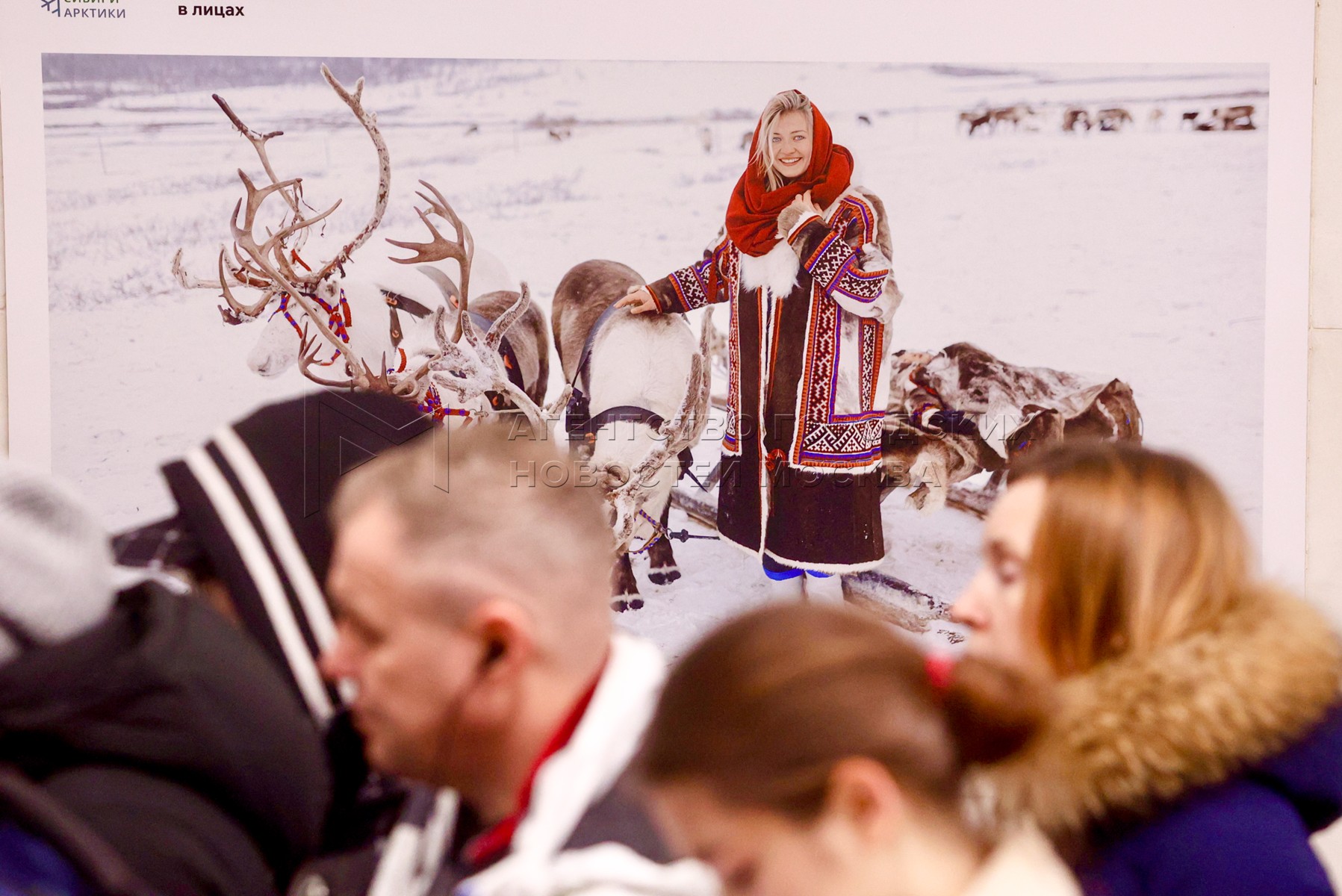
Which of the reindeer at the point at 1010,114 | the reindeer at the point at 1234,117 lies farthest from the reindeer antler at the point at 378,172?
the reindeer at the point at 1234,117

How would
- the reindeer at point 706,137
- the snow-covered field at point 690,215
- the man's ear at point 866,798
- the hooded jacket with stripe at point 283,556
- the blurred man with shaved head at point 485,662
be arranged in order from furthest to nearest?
the reindeer at point 706,137 → the snow-covered field at point 690,215 → the hooded jacket with stripe at point 283,556 → the blurred man with shaved head at point 485,662 → the man's ear at point 866,798

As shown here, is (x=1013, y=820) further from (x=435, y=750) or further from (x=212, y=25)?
(x=212, y=25)

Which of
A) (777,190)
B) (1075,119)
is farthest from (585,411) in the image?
(1075,119)

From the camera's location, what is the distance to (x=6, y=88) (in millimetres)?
2010

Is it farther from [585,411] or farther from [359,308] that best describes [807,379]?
[359,308]

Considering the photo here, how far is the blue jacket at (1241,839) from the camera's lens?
2.39 ft

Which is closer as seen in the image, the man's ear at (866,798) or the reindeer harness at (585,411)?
the man's ear at (866,798)

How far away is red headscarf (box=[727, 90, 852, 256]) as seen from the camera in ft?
7.14

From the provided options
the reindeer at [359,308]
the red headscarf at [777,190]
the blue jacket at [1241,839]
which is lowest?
the blue jacket at [1241,839]

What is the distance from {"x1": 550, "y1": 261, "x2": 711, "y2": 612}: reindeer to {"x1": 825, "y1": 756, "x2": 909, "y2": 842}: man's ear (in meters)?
1.64

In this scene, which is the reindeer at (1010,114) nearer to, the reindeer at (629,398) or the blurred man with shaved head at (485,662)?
the reindeer at (629,398)

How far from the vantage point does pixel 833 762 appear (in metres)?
0.56

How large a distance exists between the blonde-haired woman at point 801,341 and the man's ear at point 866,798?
65.5 inches

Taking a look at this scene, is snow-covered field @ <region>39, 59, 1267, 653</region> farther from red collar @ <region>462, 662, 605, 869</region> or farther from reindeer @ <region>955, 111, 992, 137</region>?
red collar @ <region>462, 662, 605, 869</region>
